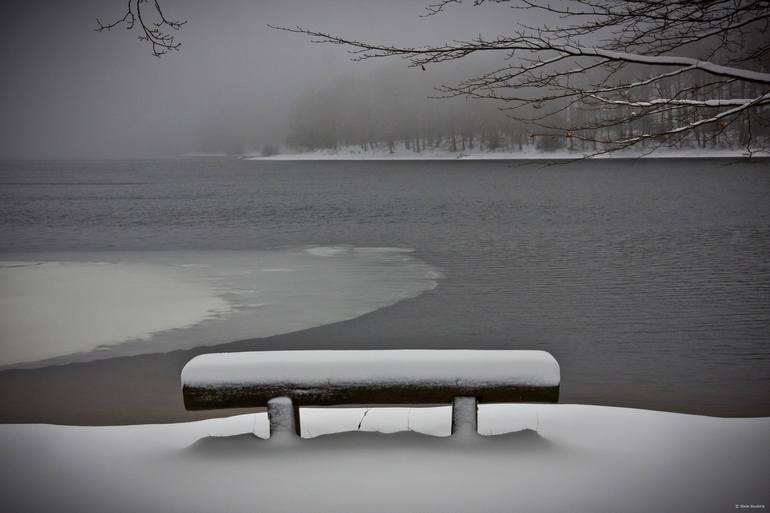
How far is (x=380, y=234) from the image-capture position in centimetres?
3034

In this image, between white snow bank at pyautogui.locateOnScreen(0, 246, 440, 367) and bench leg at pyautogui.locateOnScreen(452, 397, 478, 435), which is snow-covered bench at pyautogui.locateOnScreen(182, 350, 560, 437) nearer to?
bench leg at pyautogui.locateOnScreen(452, 397, 478, 435)

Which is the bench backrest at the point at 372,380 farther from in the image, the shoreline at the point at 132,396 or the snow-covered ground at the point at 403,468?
the shoreline at the point at 132,396

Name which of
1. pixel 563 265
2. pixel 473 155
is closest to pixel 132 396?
pixel 563 265

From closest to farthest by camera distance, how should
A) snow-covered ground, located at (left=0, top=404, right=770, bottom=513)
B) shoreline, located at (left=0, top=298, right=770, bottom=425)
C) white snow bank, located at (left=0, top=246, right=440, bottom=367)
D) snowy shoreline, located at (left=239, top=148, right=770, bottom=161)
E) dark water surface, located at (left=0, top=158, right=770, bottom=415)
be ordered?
snow-covered ground, located at (left=0, top=404, right=770, bottom=513)
shoreline, located at (left=0, top=298, right=770, bottom=425)
dark water surface, located at (left=0, top=158, right=770, bottom=415)
white snow bank, located at (left=0, top=246, right=440, bottom=367)
snowy shoreline, located at (left=239, top=148, right=770, bottom=161)

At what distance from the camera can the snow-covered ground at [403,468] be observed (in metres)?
4.50

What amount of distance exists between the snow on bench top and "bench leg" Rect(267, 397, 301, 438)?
0.18 metres

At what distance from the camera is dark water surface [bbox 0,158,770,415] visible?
1072 cm

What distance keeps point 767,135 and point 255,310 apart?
383 ft

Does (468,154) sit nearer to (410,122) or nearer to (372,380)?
(410,122)

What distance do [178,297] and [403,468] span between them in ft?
36.6

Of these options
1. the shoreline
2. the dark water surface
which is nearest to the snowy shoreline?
the dark water surface

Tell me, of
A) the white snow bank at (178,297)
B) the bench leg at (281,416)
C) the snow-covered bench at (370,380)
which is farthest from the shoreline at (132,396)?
the snow-covered bench at (370,380)

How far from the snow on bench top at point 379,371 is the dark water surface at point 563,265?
4.74 m

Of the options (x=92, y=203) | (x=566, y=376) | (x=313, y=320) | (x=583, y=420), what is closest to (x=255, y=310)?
(x=313, y=320)
